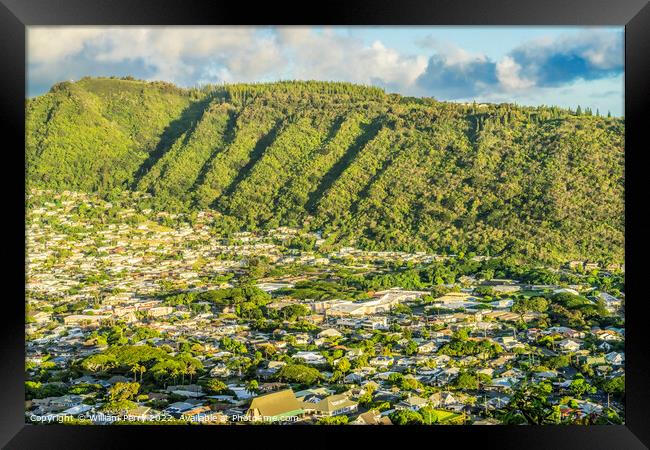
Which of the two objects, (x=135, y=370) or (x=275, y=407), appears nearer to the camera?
(x=275, y=407)

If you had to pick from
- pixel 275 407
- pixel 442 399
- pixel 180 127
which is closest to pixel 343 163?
pixel 180 127

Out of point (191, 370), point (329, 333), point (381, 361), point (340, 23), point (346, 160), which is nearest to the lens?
point (340, 23)

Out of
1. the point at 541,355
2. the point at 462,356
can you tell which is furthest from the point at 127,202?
the point at 541,355

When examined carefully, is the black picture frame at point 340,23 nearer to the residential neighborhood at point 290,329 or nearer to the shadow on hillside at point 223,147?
the residential neighborhood at point 290,329

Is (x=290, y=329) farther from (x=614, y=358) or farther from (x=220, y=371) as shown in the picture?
(x=614, y=358)

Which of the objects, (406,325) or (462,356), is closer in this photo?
(462,356)

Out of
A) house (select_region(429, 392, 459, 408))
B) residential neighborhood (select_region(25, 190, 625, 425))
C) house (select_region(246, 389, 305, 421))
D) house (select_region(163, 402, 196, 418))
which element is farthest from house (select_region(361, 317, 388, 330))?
house (select_region(163, 402, 196, 418))
